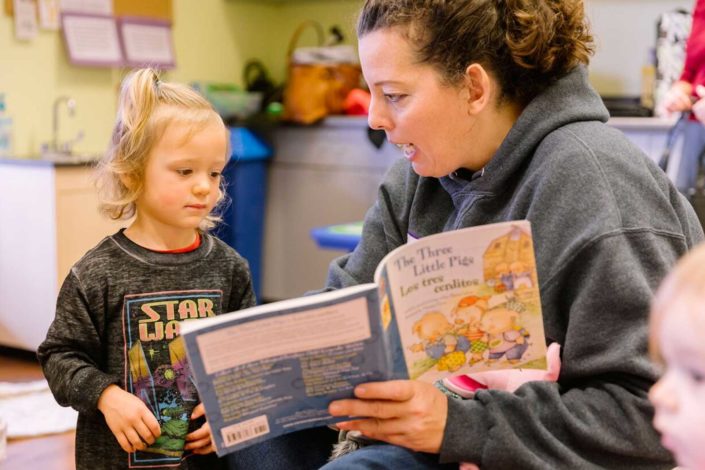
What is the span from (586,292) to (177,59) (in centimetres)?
368

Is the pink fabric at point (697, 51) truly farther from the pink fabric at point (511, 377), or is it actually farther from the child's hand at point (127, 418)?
the child's hand at point (127, 418)

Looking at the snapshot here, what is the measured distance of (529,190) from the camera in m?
1.21

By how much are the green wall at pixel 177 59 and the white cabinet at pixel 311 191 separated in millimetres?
549

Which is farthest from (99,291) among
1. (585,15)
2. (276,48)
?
(276,48)

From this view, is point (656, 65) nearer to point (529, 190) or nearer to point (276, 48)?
point (276, 48)

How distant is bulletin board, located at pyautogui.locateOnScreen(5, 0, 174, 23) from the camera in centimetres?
412

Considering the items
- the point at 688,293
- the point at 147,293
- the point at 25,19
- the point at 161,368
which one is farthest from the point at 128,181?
the point at 25,19

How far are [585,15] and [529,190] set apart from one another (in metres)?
0.34

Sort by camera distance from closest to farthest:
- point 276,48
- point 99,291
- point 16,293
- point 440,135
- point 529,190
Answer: point 529,190, point 440,135, point 99,291, point 16,293, point 276,48

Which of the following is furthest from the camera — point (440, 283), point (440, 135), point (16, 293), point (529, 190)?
point (16, 293)

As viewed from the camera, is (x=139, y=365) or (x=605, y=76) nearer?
(x=139, y=365)

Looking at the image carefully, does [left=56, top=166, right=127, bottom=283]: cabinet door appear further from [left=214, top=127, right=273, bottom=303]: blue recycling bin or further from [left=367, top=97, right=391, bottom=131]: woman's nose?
[left=367, top=97, right=391, bottom=131]: woman's nose

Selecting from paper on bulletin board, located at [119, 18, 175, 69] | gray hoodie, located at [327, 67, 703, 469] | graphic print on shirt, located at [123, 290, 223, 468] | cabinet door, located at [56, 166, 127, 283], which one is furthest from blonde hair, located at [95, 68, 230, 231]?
paper on bulletin board, located at [119, 18, 175, 69]

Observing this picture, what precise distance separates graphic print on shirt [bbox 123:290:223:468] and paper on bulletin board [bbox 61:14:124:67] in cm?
275
